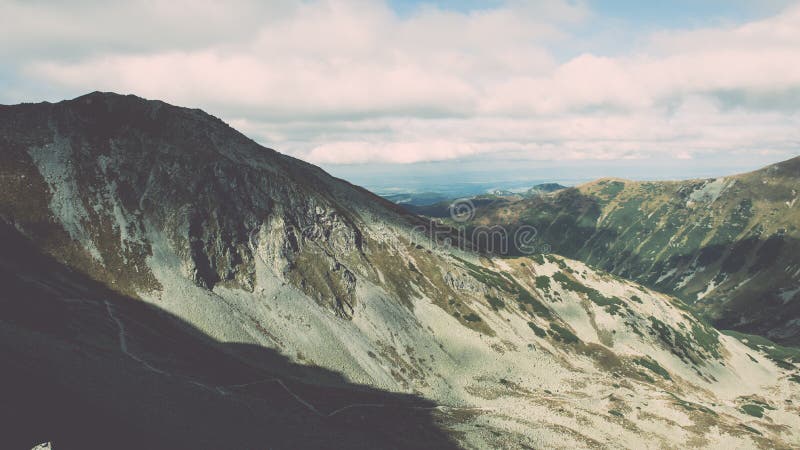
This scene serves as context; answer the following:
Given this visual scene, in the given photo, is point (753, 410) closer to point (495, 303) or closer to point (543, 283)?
point (543, 283)

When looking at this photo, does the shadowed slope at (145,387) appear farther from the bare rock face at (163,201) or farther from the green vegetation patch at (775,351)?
the green vegetation patch at (775,351)

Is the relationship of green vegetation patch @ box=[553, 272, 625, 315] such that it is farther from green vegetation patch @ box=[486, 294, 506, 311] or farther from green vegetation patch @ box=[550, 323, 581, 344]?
green vegetation patch @ box=[486, 294, 506, 311]

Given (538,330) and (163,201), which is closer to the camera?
(163,201)

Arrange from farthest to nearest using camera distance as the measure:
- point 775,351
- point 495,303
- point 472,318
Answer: point 775,351, point 495,303, point 472,318

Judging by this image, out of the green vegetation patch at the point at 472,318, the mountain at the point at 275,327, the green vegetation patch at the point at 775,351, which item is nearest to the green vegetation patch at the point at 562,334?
the mountain at the point at 275,327

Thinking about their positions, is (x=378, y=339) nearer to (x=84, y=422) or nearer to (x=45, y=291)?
(x=45, y=291)

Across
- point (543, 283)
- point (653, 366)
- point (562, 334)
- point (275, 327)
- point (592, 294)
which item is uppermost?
point (275, 327)

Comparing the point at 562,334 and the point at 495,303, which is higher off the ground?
the point at 495,303

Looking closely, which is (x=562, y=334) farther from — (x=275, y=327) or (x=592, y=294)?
(x=275, y=327)

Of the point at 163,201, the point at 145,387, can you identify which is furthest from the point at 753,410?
the point at 163,201

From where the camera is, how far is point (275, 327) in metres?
80.9

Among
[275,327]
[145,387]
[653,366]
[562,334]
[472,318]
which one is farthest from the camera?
[562,334]

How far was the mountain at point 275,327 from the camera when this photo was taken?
44562 millimetres

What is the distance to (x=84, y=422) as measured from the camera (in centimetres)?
3059
